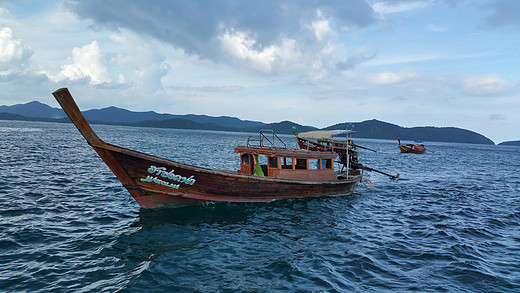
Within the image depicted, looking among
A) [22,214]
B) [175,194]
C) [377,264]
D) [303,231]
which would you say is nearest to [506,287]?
[377,264]

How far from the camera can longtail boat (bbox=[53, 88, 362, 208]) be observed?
11641 millimetres

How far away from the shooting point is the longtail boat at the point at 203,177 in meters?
11.6

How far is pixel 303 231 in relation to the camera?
12.5m

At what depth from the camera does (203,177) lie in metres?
13.4

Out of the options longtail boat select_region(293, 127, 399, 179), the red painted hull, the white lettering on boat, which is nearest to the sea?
the red painted hull

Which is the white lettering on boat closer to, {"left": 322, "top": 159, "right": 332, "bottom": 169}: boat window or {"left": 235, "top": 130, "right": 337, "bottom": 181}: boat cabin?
{"left": 235, "top": 130, "right": 337, "bottom": 181}: boat cabin

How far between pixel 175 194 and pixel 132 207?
3008 millimetres

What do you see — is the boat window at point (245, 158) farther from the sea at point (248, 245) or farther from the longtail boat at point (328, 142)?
the longtail boat at point (328, 142)

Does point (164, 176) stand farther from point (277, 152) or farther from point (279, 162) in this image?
point (279, 162)

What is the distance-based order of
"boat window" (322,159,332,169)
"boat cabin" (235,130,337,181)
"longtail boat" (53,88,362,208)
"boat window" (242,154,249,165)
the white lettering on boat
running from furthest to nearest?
"boat window" (322,159,332,169)
"boat window" (242,154,249,165)
"boat cabin" (235,130,337,181)
the white lettering on boat
"longtail boat" (53,88,362,208)

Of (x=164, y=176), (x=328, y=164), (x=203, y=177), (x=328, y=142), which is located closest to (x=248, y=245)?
(x=203, y=177)

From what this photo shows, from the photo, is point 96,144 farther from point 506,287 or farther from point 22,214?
point 506,287

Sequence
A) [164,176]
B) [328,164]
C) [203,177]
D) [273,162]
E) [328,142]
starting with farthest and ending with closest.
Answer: [328,142] < [328,164] < [273,162] < [203,177] < [164,176]

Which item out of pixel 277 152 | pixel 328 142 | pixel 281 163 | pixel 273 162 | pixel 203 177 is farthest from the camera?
pixel 328 142
